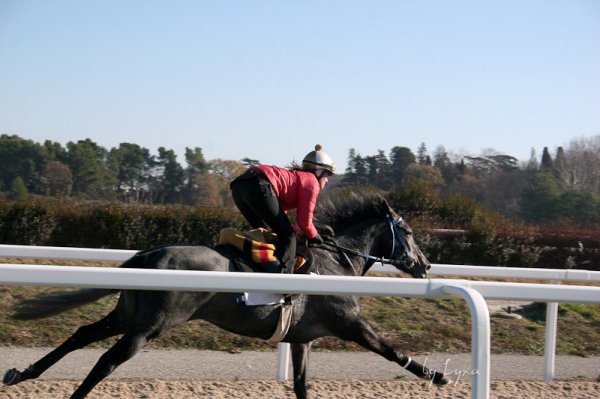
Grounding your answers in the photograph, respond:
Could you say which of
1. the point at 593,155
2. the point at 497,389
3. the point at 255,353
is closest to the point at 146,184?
the point at 255,353

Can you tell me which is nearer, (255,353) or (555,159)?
(255,353)

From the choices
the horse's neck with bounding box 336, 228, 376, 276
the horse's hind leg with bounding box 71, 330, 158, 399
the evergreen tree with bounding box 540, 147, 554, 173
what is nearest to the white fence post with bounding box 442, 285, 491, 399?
the horse's hind leg with bounding box 71, 330, 158, 399

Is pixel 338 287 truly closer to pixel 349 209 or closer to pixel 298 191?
pixel 298 191

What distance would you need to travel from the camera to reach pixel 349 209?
5.40 meters

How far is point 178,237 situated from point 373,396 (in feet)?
25.7

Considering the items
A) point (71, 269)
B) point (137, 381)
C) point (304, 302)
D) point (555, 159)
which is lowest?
point (137, 381)

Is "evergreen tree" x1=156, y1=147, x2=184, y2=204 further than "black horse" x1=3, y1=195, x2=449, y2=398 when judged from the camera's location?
Yes

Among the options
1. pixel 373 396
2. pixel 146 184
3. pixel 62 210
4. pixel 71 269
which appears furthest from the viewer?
pixel 146 184

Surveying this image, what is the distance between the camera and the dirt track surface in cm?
491

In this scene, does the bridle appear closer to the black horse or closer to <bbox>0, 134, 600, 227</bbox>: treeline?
the black horse

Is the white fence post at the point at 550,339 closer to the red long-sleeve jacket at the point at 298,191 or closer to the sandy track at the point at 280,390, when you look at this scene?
the sandy track at the point at 280,390

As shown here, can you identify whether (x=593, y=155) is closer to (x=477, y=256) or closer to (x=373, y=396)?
(x=477, y=256)

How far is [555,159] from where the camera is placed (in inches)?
1420

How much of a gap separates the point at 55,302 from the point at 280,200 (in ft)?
4.85
